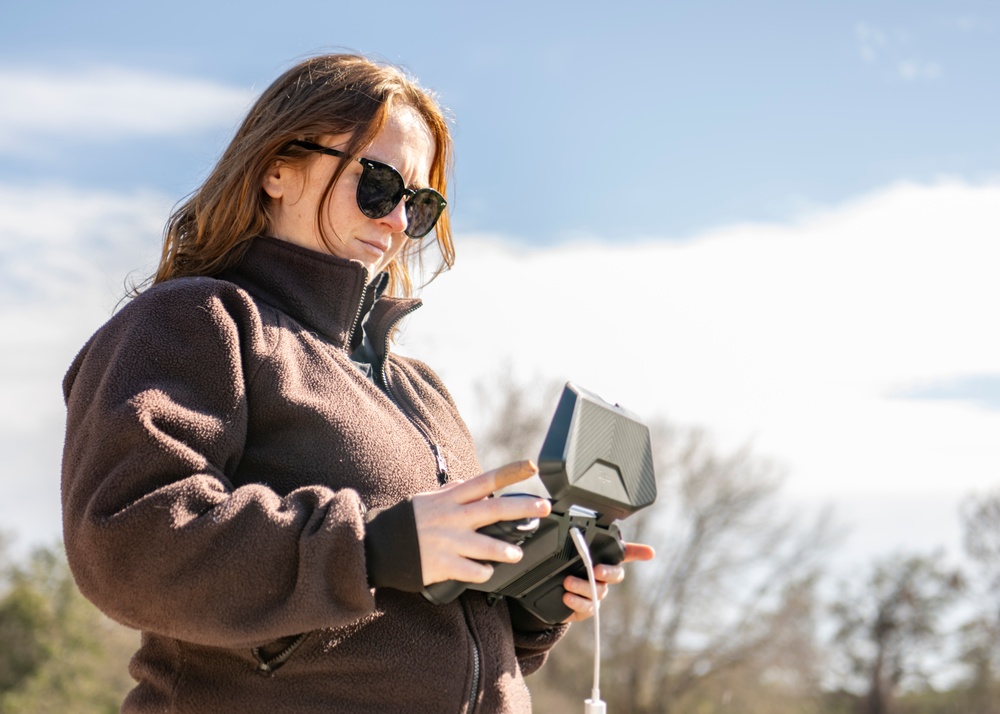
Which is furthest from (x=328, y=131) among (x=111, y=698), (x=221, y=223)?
(x=111, y=698)

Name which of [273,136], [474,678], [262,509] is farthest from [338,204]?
[474,678]

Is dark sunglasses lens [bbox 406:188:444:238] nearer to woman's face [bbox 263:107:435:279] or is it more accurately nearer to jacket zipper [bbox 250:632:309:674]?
woman's face [bbox 263:107:435:279]

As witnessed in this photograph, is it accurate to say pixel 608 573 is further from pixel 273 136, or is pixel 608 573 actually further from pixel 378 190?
pixel 273 136

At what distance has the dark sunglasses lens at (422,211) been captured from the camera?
2.29 metres

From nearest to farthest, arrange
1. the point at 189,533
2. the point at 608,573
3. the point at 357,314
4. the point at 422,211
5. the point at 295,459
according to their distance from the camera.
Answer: the point at 189,533, the point at 295,459, the point at 608,573, the point at 357,314, the point at 422,211

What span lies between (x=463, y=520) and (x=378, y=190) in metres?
0.85

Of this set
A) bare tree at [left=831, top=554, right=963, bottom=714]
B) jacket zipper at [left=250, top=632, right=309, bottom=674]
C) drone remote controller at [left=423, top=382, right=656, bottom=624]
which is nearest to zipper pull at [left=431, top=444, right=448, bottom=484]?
drone remote controller at [left=423, top=382, right=656, bottom=624]

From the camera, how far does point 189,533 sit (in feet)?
5.11

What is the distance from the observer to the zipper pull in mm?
2039

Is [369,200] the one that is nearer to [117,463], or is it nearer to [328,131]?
[328,131]

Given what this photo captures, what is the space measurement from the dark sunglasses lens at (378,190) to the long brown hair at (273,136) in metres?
Answer: 0.05

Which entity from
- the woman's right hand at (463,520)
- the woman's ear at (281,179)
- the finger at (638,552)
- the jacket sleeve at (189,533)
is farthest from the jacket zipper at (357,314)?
the finger at (638,552)

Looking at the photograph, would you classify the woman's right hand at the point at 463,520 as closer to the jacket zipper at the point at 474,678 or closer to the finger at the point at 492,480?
the finger at the point at 492,480

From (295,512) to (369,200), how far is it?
2.60 feet
